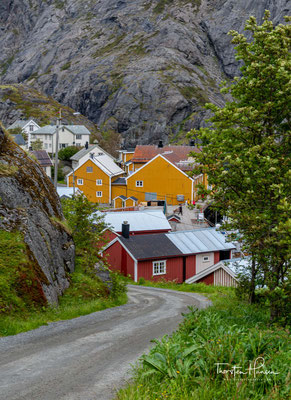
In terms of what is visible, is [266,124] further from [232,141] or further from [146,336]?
[146,336]

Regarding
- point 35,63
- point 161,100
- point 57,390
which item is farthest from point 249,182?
point 35,63

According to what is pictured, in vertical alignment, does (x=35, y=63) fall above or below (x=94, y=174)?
above

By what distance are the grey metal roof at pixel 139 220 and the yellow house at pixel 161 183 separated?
21390 millimetres

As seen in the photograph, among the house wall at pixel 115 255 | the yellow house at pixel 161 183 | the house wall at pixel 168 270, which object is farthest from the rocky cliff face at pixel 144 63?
the house wall at pixel 115 255

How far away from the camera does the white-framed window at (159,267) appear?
37.0 meters

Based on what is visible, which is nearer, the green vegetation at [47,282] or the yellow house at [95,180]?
the green vegetation at [47,282]

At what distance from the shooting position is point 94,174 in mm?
75000

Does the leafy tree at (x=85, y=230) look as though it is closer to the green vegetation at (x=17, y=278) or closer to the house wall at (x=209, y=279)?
the green vegetation at (x=17, y=278)

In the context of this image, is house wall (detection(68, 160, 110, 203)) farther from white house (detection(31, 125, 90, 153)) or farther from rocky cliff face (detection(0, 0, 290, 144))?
rocky cliff face (detection(0, 0, 290, 144))

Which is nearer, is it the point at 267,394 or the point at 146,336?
the point at 267,394

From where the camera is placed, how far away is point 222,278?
114 ft

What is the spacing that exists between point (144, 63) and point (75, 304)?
144 metres

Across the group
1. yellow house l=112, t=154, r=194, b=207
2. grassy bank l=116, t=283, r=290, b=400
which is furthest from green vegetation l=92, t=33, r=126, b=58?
grassy bank l=116, t=283, r=290, b=400

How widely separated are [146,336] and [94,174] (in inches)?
2505
